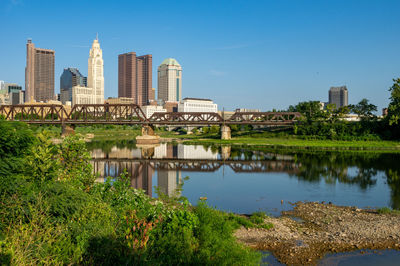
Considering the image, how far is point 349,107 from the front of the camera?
10812cm

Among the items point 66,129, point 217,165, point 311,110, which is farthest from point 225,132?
point 217,165

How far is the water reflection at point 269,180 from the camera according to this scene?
28.0 metres

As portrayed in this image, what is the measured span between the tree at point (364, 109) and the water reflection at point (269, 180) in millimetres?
53303

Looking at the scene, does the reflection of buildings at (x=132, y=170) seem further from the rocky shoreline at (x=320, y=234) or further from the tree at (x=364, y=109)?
the tree at (x=364, y=109)

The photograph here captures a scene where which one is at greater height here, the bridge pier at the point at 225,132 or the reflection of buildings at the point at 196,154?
the bridge pier at the point at 225,132

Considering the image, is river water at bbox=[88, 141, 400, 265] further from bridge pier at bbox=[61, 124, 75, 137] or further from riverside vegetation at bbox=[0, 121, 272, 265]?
bridge pier at bbox=[61, 124, 75, 137]

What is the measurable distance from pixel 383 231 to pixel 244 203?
33.2 ft

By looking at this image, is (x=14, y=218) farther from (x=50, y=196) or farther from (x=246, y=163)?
(x=246, y=163)

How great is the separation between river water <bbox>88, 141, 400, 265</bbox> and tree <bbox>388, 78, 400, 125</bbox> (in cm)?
3422

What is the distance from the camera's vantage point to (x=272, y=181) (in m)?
37.8

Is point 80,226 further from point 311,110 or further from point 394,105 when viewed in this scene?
point 311,110

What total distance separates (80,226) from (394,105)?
9204cm

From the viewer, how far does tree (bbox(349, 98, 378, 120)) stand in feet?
337

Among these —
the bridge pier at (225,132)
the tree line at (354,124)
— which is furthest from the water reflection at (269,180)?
the bridge pier at (225,132)
